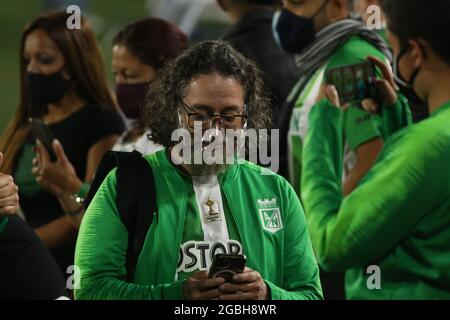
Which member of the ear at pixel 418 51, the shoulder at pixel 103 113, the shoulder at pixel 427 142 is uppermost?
the ear at pixel 418 51

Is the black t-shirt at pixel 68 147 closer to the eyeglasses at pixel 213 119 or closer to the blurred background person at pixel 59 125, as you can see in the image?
the blurred background person at pixel 59 125

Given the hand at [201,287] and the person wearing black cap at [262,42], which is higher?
the person wearing black cap at [262,42]

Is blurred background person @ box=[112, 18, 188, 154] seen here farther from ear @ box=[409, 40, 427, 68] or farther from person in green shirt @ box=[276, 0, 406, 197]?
ear @ box=[409, 40, 427, 68]

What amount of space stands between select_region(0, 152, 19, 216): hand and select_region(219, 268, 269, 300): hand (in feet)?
2.25

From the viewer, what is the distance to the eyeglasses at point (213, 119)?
132 inches

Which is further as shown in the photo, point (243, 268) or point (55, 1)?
point (55, 1)

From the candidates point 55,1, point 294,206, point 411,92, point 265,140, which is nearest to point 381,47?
point 411,92

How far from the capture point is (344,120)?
4.02 metres

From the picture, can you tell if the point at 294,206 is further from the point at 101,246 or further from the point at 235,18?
the point at 235,18

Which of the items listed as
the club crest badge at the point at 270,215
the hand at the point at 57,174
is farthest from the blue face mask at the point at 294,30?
the club crest badge at the point at 270,215

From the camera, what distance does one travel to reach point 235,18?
539 cm

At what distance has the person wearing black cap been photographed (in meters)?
4.97

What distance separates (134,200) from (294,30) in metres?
1.66
